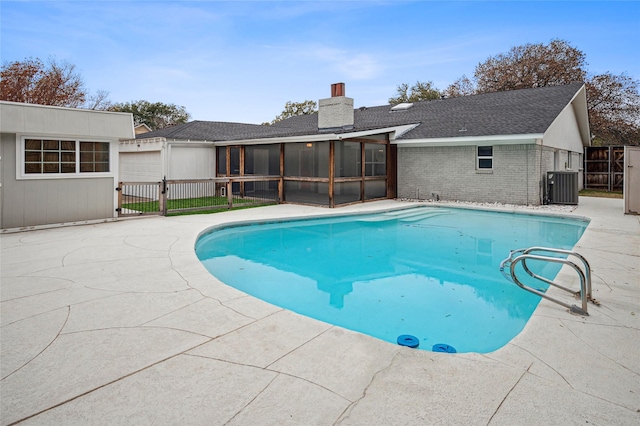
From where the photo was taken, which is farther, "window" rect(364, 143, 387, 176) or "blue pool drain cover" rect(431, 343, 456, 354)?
"window" rect(364, 143, 387, 176)

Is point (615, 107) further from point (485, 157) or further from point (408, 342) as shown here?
point (408, 342)

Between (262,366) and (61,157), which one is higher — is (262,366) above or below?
below

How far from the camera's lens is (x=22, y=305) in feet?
12.4

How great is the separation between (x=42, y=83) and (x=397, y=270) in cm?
2916

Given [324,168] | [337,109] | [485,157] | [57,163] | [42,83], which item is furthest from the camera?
[42,83]

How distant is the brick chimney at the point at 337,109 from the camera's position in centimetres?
1449

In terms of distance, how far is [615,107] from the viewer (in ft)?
86.8

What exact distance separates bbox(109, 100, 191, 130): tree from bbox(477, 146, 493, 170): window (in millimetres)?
33837

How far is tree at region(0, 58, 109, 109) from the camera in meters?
24.8

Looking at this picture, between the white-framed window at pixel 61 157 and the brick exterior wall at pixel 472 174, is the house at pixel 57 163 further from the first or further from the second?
the brick exterior wall at pixel 472 174

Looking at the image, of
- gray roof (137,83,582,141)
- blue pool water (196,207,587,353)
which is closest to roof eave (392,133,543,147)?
gray roof (137,83,582,141)

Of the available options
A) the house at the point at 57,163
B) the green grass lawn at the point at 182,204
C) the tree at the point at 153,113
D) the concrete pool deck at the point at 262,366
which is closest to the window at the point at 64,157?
the house at the point at 57,163

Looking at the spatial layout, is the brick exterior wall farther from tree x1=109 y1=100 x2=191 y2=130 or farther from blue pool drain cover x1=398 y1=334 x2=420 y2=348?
tree x1=109 y1=100 x2=191 y2=130

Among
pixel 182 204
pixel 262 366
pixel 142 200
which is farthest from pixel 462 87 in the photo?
pixel 262 366
